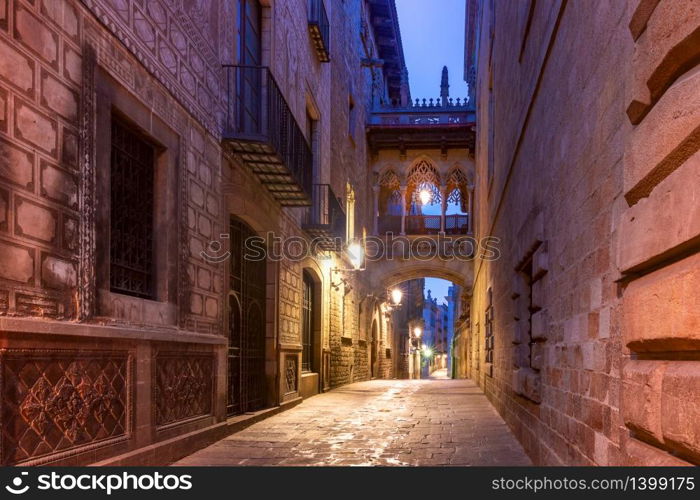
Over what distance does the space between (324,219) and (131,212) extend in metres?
8.60

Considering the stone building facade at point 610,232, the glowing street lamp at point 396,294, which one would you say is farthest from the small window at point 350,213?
the stone building facade at point 610,232

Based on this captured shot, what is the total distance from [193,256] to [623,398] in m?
5.04

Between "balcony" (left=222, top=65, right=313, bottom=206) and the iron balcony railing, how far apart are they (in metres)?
3.91

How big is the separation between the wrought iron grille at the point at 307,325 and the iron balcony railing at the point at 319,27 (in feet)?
→ 17.0

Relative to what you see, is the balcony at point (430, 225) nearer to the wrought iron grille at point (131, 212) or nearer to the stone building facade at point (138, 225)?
the stone building facade at point (138, 225)

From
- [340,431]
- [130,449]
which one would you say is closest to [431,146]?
[340,431]

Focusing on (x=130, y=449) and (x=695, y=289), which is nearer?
(x=695, y=289)

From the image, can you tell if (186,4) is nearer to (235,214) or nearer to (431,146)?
(235,214)

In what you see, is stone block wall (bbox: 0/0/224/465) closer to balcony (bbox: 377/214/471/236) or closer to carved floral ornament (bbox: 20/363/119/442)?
carved floral ornament (bbox: 20/363/119/442)

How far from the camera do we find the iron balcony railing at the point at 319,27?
1331 centimetres

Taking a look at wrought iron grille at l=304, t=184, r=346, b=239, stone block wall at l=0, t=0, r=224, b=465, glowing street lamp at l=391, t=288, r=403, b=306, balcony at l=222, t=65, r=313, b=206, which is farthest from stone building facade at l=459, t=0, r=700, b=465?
glowing street lamp at l=391, t=288, r=403, b=306

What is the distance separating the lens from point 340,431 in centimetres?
789

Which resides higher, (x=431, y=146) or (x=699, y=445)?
(x=431, y=146)

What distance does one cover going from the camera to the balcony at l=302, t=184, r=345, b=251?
1289 centimetres
